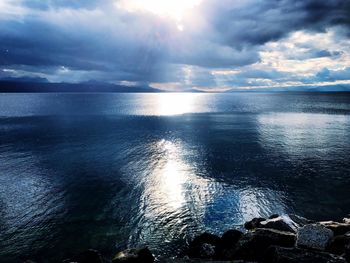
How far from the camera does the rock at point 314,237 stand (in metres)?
19.7

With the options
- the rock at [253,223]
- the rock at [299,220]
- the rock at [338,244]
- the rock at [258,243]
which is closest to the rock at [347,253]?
the rock at [338,244]

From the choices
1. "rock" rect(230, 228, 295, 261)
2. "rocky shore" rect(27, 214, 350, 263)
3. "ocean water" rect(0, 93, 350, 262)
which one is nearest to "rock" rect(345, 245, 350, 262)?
"rocky shore" rect(27, 214, 350, 263)

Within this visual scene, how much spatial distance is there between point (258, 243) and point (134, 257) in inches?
384

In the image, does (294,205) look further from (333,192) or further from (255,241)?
(255,241)

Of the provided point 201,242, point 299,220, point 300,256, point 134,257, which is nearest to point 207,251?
point 201,242

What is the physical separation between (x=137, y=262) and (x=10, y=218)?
1907cm

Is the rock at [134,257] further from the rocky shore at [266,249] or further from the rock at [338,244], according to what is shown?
the rock at [338,244]

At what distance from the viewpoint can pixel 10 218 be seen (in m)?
30.5

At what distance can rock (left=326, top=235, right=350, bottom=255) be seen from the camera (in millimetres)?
18953

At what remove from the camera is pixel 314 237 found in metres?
20.1

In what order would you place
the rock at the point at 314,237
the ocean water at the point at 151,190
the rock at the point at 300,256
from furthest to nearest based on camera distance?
1. the ocean water at the point at 151,190
2. the rock at the point at 314,237
3. the rock at the point at 300,256

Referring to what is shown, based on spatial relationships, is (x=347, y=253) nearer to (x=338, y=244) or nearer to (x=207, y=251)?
(x=338, y=244)

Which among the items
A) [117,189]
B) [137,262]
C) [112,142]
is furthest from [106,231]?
[112,142]

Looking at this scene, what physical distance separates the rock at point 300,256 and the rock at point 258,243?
2.00m
